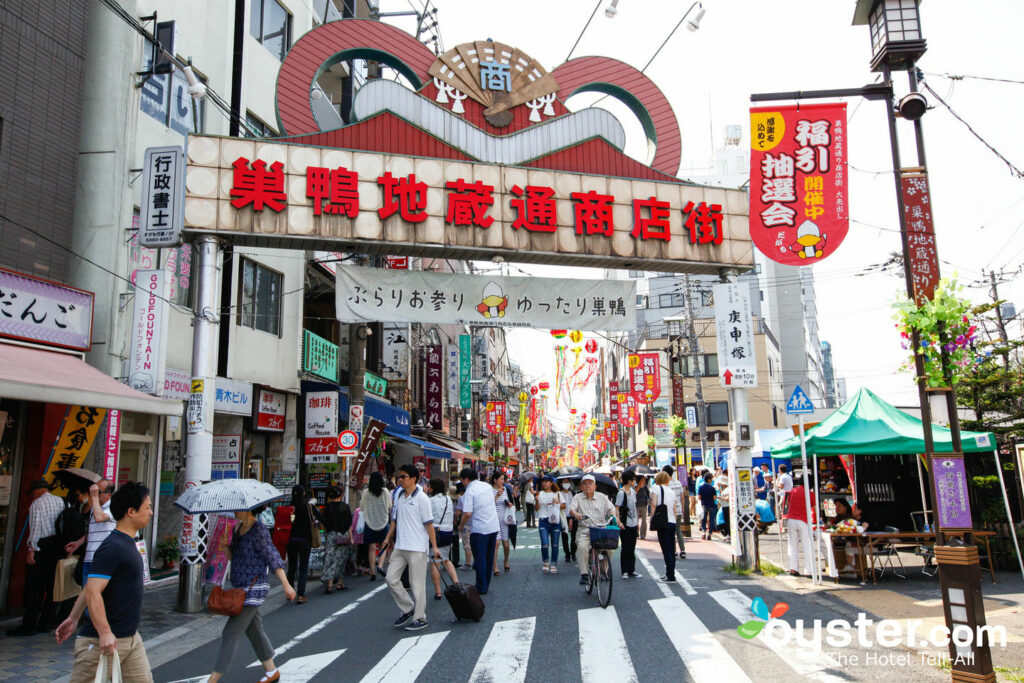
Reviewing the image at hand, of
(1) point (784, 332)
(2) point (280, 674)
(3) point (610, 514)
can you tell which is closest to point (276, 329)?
(3) point (610, 514)

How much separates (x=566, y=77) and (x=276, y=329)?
31.5 feet

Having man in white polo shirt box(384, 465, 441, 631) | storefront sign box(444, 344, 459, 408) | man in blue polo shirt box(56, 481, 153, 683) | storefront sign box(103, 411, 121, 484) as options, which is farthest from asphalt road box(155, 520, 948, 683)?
storefront sign box(444, 344, 459, 408)

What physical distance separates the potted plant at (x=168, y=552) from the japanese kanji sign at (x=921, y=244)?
1346 cm

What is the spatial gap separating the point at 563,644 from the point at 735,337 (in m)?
8.14

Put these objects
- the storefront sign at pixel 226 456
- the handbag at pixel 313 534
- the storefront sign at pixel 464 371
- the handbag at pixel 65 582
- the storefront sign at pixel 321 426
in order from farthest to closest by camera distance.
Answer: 1. the storefront sign at pixel 464 371
2. the storefront sign at pixel 321 426
3. the storefront sign at pixel 226 456
4. the handbag at pixel 313 534
5. the handbag at pixel 65 582

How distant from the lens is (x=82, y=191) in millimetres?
12555

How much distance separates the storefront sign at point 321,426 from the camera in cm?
1856

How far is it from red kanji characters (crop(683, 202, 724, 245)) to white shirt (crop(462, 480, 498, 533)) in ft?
23.8

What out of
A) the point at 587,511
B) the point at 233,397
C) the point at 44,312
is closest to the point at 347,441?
the point at 233,397

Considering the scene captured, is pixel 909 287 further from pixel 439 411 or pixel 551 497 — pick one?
pixel 439 411

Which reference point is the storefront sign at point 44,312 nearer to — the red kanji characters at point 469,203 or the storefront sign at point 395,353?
the red kanji characters at point 469,203

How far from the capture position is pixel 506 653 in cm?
726

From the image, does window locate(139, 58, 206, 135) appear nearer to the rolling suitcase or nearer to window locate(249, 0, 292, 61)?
window locate(249, 0, 292, 61)

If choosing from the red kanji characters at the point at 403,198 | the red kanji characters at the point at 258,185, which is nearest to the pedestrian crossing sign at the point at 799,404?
the red kanji characters at the point at 403,198
